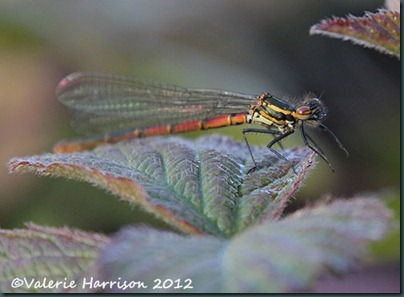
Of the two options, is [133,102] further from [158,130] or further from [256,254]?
[256,254]

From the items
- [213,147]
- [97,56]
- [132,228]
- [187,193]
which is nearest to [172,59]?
[97,56]

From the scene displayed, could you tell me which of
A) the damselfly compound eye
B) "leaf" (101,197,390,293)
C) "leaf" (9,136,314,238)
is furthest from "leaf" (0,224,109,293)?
the damselfly compound eye

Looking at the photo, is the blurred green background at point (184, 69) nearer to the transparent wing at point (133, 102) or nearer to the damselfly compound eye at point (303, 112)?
the transparent wing at point (133, 102)

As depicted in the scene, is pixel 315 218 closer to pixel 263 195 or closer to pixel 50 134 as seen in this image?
pixel 263 195

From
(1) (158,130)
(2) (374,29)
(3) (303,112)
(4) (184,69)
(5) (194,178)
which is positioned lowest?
(1) (158,130)

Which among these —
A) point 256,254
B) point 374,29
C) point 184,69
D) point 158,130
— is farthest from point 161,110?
point 256,254

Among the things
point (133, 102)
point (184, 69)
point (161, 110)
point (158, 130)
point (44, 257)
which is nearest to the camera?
point (44, 257)

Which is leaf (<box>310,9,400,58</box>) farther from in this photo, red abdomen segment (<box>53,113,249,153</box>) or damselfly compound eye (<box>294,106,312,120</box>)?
red abdomen segment (<box>53,113,249,153</box>)

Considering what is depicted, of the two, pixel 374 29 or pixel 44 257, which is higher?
pixel 374 29
